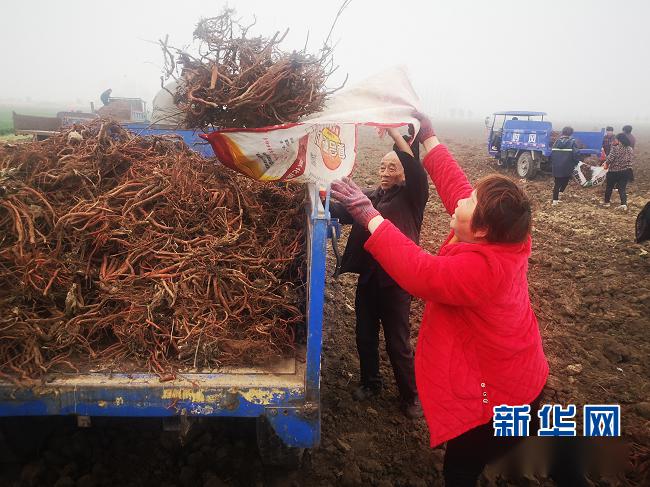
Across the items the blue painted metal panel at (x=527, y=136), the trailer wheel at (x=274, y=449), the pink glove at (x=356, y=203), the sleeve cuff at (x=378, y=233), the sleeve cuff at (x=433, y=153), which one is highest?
the blue painted metal panel at (x=527, y=136)

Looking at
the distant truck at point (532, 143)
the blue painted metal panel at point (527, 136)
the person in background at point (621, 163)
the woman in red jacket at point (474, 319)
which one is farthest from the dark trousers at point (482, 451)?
the blue painted metal panel at point (527, 136)

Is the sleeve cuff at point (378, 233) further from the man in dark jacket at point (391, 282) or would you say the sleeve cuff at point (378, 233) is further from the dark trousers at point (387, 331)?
the dark trousers at point (387, 331)

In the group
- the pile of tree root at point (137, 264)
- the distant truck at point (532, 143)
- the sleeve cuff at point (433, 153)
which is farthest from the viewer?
the distant truck at point (532, 143)

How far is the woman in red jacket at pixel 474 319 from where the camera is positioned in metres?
1.60

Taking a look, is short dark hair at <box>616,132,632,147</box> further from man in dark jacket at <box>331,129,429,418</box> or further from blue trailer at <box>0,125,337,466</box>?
blue trailer at <box>0,125,337,466</box>

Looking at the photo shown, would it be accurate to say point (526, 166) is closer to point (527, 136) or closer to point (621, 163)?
point (527, 136)

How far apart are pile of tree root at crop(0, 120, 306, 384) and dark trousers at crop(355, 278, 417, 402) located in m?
0.71

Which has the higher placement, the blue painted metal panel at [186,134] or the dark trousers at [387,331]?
the blue painted metal panel at [186,134]

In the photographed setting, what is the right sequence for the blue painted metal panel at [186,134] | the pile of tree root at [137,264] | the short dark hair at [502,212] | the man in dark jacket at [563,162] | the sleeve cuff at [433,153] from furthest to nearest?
the man in dark jacket at [563,162] → the blue painted metal panel at [186,134] → the sleeve cuff at [433,153] → the pile of tree root at [137,264] → the short dark hair at [502,212]

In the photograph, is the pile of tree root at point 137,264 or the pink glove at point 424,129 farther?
the pink glove at point 424,129

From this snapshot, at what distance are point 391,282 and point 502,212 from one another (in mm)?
1383

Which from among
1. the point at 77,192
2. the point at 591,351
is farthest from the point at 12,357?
the point at 591,351

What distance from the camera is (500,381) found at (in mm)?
1701

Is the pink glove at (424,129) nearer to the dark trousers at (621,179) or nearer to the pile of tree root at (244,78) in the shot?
the pile of tree root at (244,78)
